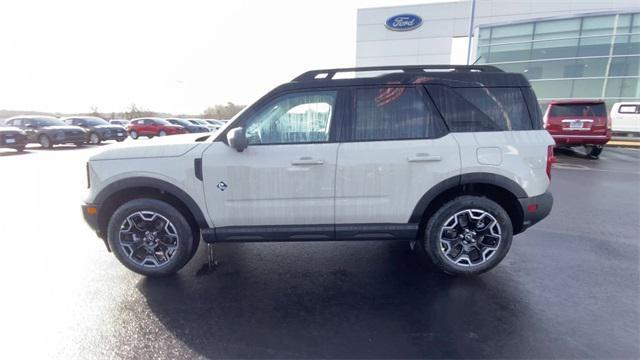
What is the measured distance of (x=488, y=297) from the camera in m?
2.87

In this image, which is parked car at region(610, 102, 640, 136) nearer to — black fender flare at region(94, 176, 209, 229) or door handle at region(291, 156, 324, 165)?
door handle at region(291, 156, 324, 165)

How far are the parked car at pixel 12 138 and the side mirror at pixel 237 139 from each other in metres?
16.9

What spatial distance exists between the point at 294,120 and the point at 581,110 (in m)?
11.6

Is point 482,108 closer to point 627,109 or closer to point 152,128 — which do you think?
point 627,109

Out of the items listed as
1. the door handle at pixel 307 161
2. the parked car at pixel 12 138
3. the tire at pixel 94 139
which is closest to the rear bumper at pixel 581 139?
the door handle at pixel 307 161

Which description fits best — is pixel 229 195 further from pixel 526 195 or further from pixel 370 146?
pixel 526 195

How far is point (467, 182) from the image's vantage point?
3.06 metres

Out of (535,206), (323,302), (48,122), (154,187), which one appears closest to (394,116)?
(535,206)

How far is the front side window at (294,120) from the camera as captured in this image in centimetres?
307

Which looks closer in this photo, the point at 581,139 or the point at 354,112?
the point at 354,112

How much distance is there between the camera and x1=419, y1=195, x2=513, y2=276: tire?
3.15m

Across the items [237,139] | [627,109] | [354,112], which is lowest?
[237,139]

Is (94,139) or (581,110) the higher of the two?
(581,110)

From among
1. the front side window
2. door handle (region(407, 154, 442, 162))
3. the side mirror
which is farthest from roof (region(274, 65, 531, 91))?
door handle (region(407, 154, 442, 162))
